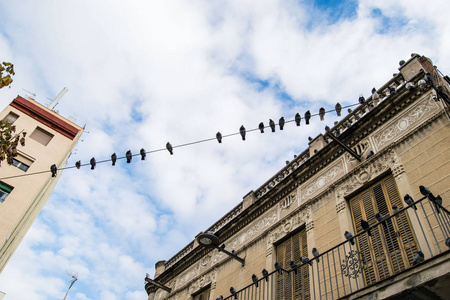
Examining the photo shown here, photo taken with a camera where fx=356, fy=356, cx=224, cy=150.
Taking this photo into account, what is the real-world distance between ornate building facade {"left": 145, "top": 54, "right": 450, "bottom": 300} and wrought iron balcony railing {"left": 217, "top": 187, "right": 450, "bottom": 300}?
22 mm

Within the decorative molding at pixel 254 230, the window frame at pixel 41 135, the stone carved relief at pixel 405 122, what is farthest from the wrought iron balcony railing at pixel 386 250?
the window frame at pixel 41 135

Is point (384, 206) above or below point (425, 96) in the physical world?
below

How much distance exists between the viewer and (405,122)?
854 cm

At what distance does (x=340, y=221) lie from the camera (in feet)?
27.8

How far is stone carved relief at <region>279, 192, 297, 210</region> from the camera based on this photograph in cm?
1066

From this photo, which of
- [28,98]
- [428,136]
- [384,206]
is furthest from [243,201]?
[28,98]

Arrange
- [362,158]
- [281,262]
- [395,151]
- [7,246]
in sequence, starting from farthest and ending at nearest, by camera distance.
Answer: [7,246] → [281,262] → [362,158] → [395,151]

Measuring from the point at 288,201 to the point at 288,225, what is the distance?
90 centimetres

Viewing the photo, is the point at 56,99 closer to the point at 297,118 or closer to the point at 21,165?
the point at 21,165

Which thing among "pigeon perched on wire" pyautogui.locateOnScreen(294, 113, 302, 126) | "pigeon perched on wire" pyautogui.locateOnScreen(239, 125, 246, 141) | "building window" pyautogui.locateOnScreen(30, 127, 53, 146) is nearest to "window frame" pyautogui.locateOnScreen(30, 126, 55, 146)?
"building window" pyautogui.locateOnScreen(30, 127, 53, 146)

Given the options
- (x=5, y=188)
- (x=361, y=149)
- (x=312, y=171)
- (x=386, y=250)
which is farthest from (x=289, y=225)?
(x=5, y=188)

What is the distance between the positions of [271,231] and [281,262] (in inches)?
44.4

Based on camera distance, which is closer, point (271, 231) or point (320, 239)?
point (320, 239)

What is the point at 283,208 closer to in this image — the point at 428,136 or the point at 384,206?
the point at 384,206
